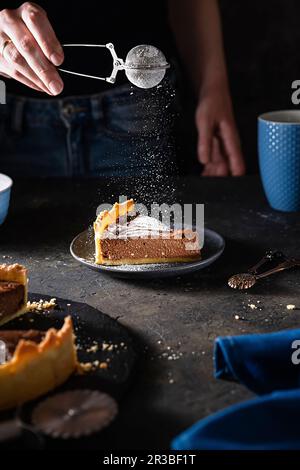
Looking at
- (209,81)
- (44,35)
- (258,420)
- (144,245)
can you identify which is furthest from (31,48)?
(258,420)

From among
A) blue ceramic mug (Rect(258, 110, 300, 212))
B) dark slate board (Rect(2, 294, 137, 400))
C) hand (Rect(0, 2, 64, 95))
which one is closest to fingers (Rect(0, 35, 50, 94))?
hand (Rect(0, 2, 64, 95))

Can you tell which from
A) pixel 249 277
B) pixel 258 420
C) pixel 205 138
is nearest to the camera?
pixel 258 420

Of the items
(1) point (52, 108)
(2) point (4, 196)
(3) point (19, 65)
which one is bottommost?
(2) point (4, 196)

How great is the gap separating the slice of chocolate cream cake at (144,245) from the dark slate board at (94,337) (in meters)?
0.20

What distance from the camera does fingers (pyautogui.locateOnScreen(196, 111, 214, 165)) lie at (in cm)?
215

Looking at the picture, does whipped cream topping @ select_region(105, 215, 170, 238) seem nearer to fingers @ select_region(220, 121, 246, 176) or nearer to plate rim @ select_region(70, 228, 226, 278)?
plate rim @ select_region(70, 228, 226, 278)

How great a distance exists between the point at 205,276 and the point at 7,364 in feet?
1.90

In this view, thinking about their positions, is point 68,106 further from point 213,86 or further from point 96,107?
point 213,86

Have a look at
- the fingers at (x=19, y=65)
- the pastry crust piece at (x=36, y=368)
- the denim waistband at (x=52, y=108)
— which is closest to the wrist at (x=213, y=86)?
the denim waistband at (x=52, y=108)

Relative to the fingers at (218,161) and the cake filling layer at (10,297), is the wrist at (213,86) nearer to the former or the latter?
the fingers at (218,161)

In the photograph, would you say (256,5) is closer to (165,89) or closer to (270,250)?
(165,89)

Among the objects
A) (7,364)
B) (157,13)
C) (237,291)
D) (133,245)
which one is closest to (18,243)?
(133,245)

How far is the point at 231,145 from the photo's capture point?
216 cm

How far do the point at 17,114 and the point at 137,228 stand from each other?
806 millimetres
